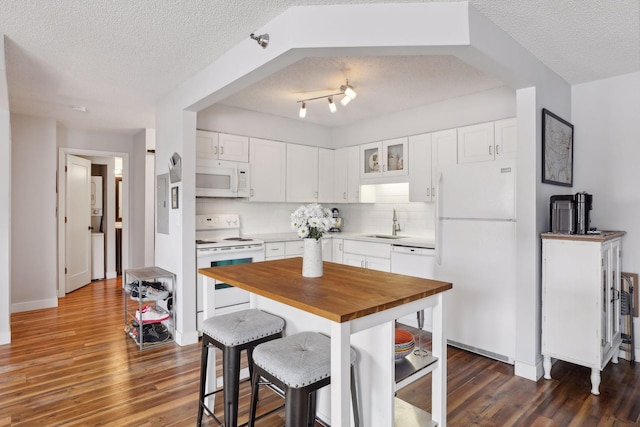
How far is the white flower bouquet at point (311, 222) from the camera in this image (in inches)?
75.8

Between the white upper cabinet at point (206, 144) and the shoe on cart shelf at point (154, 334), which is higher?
the white upper cabinet at point (206, 144)

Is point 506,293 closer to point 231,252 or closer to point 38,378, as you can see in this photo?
point 231,252

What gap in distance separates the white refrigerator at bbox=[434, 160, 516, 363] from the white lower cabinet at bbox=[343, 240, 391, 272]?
72 cm

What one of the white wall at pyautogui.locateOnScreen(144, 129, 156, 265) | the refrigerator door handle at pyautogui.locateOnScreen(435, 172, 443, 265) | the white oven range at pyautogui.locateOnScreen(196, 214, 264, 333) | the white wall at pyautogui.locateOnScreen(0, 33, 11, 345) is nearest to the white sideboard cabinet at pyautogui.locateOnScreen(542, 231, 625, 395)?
the refrigerator door handle at pyautogui.locateOnScreen(435, 172, 443, 265)

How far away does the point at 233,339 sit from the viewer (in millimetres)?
1843

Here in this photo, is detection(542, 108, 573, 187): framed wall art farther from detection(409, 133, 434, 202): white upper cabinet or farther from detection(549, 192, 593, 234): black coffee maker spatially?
detection(409, 133, 434, 202): white upper cabinet

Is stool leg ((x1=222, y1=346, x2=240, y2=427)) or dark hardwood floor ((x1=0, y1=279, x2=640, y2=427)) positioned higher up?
stool leg ((x1=222, y1=346, x2=240, y2=427))

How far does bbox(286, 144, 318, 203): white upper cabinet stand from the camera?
4684 millimetres

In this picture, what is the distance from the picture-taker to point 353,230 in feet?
17.2


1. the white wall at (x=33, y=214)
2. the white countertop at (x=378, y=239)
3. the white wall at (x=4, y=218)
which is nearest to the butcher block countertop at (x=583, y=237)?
the white countertop at (x=378, y=239)

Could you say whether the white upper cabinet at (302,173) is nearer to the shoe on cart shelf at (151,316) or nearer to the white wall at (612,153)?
the shoe on cart shelf at (151,316)

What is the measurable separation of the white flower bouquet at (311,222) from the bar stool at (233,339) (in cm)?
55

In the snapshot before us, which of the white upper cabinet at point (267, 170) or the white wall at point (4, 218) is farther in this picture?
the white upper cabinet at point (267, 170)

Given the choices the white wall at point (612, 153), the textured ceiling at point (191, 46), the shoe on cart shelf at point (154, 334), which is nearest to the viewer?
the textured ceiling at point (191, 46)
